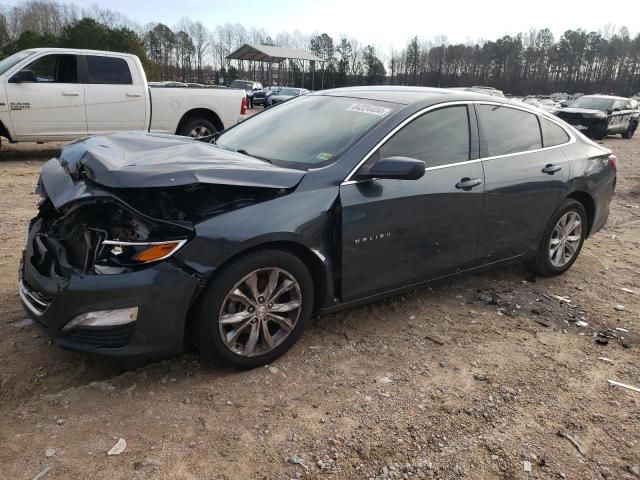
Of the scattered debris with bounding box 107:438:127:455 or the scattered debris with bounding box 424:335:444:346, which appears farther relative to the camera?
the scattered debris with bounding box 424:335:444:346

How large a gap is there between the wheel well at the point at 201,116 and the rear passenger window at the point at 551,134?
6.95 m

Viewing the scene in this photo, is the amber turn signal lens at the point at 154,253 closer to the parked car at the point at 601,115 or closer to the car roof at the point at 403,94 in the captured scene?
the car roof at the point at 403,94

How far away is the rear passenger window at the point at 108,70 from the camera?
9.38 metres

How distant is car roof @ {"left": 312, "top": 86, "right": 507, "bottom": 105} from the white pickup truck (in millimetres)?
6226

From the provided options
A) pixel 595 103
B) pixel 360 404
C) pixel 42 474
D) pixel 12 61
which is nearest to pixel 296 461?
pixel 360 404

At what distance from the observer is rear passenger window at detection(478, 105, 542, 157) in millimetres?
4012

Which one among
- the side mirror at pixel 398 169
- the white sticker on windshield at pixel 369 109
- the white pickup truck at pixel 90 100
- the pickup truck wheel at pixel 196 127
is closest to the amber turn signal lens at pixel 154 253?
the side mirror at pixel 398 169

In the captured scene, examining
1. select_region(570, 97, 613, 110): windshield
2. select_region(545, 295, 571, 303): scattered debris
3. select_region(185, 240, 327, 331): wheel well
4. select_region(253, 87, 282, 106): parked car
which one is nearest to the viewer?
select_region(185, 240, 327, 331): wheel well

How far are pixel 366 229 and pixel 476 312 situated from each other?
1.44m

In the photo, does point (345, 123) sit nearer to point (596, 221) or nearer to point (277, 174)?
point (277, 174)

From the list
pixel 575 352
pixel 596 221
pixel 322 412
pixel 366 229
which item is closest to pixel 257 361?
pixel 322 412

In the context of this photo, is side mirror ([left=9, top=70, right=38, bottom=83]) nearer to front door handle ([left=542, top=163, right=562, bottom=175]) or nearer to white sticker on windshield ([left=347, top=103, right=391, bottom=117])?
white sticker on windshield ([left=347, top=103, right=391, bottom=117])

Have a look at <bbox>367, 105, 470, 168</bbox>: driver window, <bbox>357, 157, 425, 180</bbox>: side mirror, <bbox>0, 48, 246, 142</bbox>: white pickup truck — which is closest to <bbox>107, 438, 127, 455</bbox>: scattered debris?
<bbox>357, 157, 425, 180</bbox>: side mirror

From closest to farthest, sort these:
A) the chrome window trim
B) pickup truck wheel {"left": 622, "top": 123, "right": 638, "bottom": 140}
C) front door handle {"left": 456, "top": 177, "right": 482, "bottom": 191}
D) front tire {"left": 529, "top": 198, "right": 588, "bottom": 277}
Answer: the chrome window trim, front door handle {"left": 456, "top": 177, "right": 482, "bottom": 191}, front tire {"left": 529, "top": 198, "right": 588, "bottom": 277}, pickup truck wheel {"left": 622, "top": 123, "right": 638, "bottom": 140}
